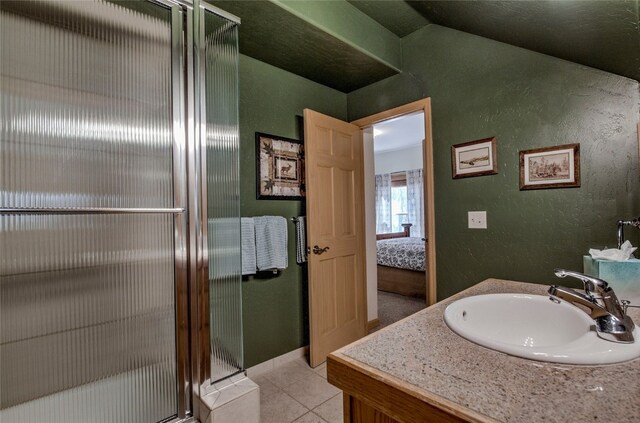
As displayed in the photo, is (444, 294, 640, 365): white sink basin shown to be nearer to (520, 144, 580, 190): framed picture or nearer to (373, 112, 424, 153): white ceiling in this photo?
(520, 144, 580, 190): framed picture

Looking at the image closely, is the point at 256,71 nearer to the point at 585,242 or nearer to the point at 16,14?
the point at 16,14

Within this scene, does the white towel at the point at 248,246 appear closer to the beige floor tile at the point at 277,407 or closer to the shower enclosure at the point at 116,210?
the shower enclosure at the point at 116,210

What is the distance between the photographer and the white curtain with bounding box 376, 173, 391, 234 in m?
7.14

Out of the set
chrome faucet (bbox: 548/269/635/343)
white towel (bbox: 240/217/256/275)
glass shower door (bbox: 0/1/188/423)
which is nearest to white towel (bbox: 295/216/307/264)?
white towel (bbox: 240/217/256/275)

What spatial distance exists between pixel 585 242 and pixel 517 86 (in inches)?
41.2

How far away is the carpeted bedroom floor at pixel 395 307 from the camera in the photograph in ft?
10.9

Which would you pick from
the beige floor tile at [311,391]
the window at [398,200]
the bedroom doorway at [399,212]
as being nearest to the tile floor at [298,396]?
the beige floor tile at [311,391]

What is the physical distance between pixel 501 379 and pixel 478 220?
5.45 feet

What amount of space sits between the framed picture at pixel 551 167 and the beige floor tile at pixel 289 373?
2043 millimetres

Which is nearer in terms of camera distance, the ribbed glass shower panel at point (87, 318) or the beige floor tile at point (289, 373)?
the ribbed glass shower panel at point (87, 318)

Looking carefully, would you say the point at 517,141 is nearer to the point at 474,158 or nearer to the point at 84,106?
the point at 474,158

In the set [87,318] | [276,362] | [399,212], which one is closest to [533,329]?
[87,318]

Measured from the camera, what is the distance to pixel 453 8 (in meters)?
1.88

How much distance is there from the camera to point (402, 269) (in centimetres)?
411
